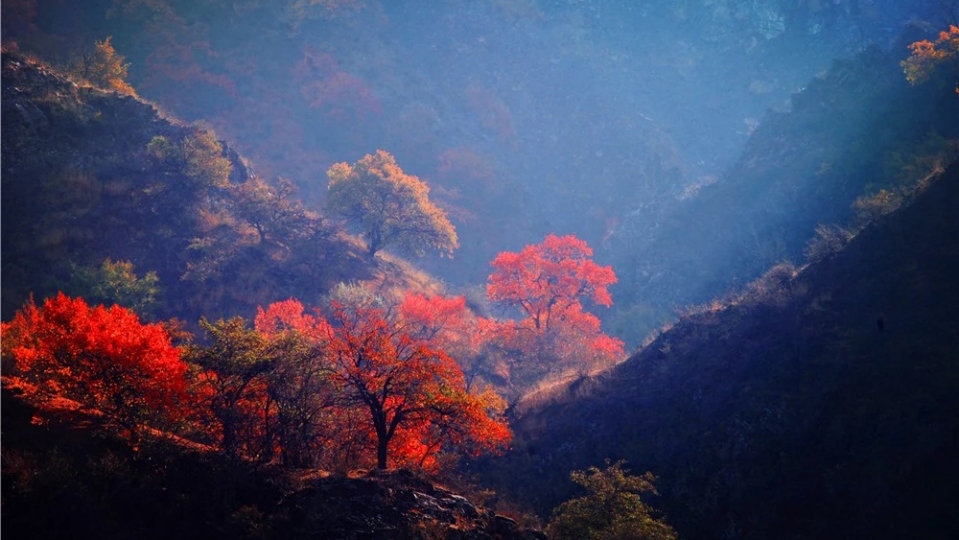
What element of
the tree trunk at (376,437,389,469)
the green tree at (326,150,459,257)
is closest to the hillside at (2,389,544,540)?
the tree trunk at (376,437,389,469)

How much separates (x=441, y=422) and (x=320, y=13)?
389 ft

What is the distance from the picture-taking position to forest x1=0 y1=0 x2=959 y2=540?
733 inches

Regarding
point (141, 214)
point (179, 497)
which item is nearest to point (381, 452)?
point (179, 497)

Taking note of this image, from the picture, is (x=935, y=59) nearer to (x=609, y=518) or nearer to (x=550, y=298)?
(x=550, y=298)

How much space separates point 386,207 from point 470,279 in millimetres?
34234

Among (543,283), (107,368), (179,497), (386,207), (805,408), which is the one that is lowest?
(179,497)

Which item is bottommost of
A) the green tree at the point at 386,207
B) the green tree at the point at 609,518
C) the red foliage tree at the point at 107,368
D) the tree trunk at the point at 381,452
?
the green tree at the point at 609,518

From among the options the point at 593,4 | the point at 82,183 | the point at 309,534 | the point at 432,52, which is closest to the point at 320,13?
the point at 432,52

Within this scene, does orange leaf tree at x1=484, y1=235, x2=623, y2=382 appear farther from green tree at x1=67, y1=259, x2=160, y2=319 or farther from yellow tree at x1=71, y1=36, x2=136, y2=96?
yellow tree at x1=71, y1=36, x2=136, y2=96

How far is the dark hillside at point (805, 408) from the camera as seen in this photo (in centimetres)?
2073

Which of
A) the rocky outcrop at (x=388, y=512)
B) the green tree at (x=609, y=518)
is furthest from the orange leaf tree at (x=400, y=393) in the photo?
the green tree at (x=609, y=518)

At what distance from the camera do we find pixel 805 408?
2484 centimetres

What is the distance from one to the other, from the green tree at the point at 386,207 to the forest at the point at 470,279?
388 mm

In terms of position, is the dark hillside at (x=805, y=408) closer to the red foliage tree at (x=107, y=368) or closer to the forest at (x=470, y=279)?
the forest at (x=470, y=279)
